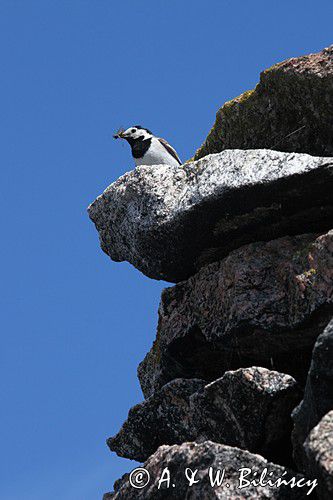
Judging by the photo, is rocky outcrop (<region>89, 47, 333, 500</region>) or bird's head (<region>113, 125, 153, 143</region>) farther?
bird's head (<region>113, 125, 153, 143</region>)

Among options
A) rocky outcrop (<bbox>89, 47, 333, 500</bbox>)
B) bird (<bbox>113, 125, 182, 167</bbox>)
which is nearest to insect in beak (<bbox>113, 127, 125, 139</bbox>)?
bird (<bbox>113, 125, 182, 167</bbox>)

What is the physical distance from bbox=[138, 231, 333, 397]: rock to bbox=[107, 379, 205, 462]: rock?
841 mm

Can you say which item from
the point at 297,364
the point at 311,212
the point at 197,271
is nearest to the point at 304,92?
the point at 311,212

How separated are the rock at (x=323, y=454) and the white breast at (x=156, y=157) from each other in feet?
38.7

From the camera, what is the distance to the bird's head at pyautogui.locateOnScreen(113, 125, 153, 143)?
22.7 meters

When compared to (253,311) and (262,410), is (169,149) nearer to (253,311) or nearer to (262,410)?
(253,311)

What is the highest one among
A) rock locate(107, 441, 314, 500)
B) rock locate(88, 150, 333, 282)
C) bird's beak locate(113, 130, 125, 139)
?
bird's beak locate(113, 130, 125, 139)

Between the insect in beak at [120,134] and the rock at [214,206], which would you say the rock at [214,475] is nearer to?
the rock at [214,206]

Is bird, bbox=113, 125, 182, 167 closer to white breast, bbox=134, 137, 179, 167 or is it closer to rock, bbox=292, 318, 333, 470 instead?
white breast, bbox=134, 137, 179, 167

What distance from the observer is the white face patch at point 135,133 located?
74.4 feet

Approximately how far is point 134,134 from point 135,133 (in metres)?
0.05

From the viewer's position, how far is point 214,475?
12.0 metres

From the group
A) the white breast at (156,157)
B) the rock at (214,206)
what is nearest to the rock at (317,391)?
the rock at (214,206)

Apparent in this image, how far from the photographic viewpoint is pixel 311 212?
15.4 metres
